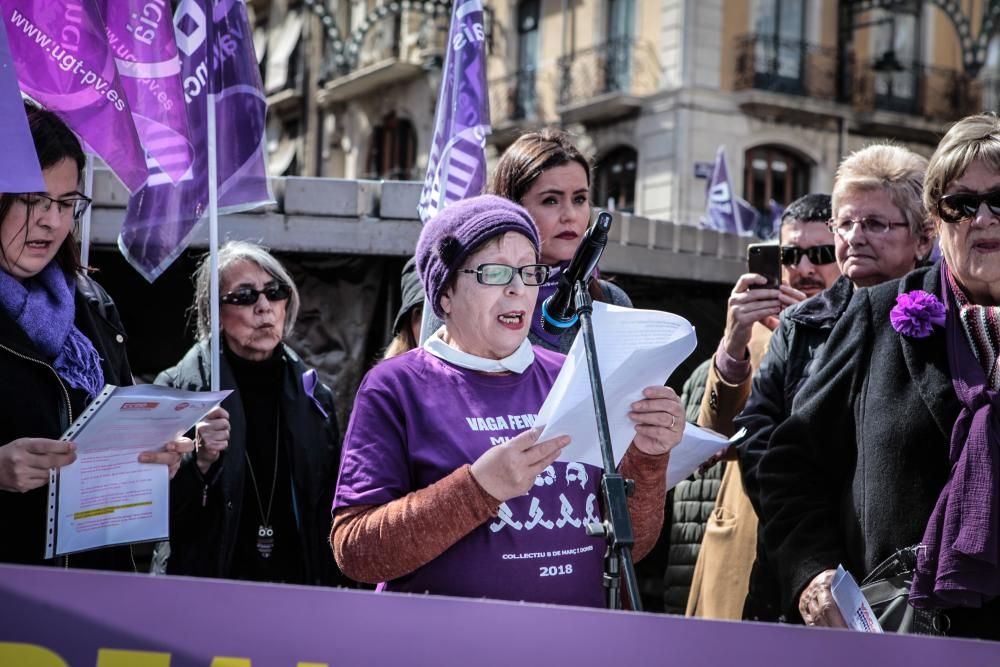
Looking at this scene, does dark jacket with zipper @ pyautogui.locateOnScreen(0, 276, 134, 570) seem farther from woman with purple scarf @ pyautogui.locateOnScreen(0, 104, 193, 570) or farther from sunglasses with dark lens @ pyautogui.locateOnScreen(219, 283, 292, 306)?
sunglasses with dark lens @ pyautogui.locateOnScreen(219, 283, 292, 306)

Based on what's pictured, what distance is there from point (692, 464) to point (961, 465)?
2.01 feet

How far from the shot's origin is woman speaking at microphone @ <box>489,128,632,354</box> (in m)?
4.00

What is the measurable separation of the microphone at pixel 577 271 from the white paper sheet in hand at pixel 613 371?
66mm

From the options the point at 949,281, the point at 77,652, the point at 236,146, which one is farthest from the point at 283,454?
the point at 77,652

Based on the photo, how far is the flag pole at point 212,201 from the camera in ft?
13.7

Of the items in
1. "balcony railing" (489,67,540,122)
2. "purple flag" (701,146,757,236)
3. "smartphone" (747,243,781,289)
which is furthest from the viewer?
"balcony railing" (489,67,540,122)

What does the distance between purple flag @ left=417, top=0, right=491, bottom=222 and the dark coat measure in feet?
6.64

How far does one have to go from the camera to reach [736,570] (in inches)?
169

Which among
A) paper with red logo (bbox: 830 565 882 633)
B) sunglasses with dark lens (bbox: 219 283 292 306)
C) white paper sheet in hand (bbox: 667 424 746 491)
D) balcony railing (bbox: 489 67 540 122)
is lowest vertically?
paper with red logo (bbox: 830 565 882 633)

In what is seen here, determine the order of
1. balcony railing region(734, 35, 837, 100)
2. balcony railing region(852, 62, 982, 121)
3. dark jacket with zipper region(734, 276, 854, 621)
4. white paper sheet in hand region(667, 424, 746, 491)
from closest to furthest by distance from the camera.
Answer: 1. white paper sheet in hand region(667, 424, 746, 491)
2. dark jacket with zipper region(734, 276, 854, 621)
3. balcony railing region(734, 35, 837, 100)
4. balcony railing region(852, 62, 982, 121)

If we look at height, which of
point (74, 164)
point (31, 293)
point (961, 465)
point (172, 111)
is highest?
point (172, 111)

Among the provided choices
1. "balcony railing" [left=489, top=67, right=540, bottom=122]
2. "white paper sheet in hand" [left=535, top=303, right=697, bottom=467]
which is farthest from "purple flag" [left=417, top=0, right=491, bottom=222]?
"balcony railing" [left=489, top=67, right=540, bottom=122]

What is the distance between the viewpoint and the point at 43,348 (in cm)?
321

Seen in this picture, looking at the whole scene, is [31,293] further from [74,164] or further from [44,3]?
[44,3]
